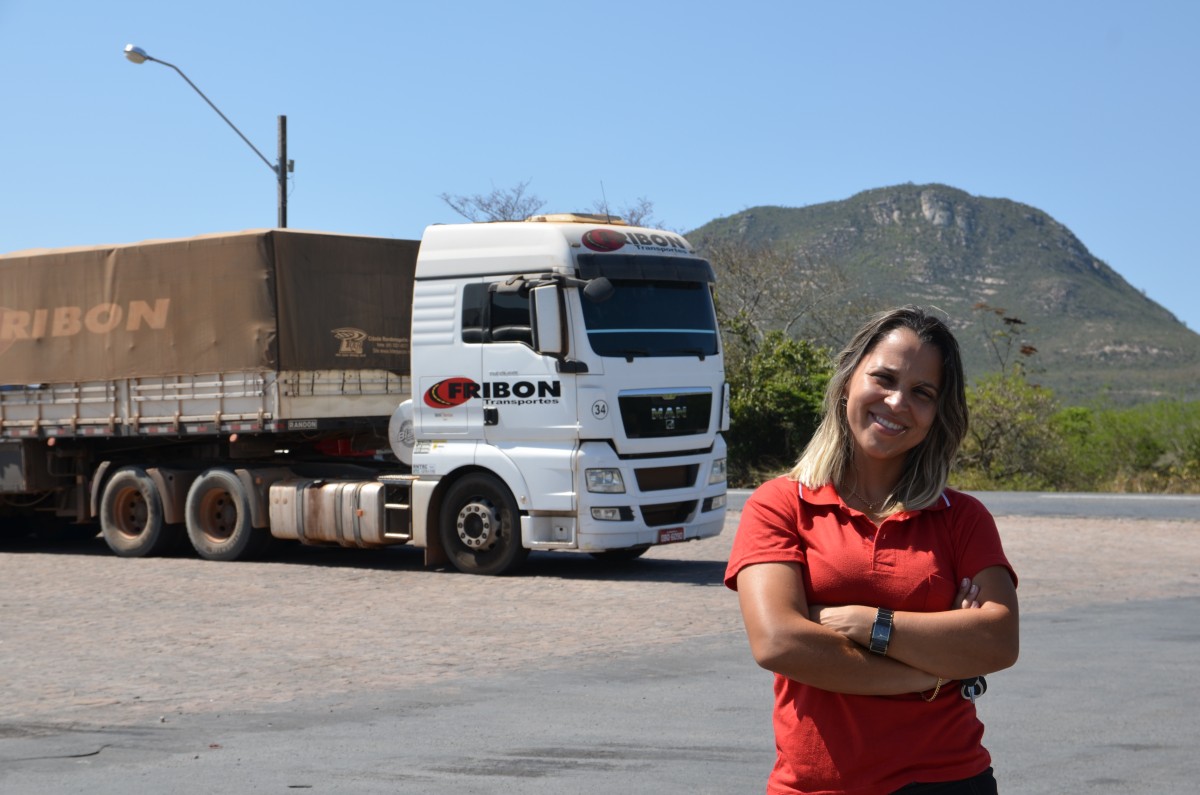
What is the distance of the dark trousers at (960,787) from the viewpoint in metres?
3.23

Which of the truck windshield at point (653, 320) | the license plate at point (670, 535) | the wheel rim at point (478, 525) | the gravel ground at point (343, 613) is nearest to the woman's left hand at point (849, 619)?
the gravel ground at point (343, 613)

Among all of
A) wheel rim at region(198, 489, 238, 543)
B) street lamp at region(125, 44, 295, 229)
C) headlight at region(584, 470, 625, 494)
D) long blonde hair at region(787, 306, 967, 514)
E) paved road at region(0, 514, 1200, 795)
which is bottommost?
paved road at region(0, 514, 1200, 795)

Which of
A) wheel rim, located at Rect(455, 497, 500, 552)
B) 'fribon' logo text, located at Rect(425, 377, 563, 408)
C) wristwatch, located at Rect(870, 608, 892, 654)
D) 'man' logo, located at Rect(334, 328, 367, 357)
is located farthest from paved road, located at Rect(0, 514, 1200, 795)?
wristwatch, located at Rect(870, 608, 892, 654)

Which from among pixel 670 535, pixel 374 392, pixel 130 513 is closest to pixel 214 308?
pixel 374 392

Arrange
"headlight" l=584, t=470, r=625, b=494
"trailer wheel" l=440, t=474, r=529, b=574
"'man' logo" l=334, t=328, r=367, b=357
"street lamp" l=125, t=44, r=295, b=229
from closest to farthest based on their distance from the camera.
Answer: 1. "headlight" l=584, t=470, r=625, b=494
2. "trailer wheel" l=440, t=474, r=529, b=574
3. "'man' logo" l=334, t=328, r=367, b=357
4. "street lamp" l=125, t=44, r=295, b=229

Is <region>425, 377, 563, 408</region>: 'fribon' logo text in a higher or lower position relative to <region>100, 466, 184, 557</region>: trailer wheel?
higher

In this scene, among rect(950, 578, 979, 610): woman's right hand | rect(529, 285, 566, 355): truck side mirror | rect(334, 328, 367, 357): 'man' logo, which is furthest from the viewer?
rect(334, 328, 367, 357): 'man' logo

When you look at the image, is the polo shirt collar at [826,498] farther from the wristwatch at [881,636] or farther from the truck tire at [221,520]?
the truck tire at [221,520]

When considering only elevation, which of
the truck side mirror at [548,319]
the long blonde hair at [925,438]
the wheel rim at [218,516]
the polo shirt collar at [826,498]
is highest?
the truck side mirror at [548,319]

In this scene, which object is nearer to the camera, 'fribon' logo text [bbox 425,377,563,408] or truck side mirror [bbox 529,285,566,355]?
truck side mirror [bbox 529,285,566,355]

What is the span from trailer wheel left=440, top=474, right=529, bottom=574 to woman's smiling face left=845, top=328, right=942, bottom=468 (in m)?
11.5

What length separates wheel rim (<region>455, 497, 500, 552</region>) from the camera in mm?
15055

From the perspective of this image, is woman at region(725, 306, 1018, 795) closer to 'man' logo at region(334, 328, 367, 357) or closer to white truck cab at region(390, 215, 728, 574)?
white truck cab at region(390, 215, 728, 574)

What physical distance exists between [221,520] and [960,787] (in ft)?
50.0
